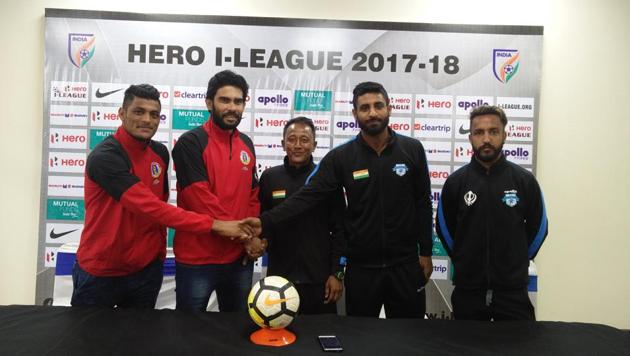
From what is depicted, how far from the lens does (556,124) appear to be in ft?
10.7

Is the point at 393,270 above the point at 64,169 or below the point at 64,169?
below

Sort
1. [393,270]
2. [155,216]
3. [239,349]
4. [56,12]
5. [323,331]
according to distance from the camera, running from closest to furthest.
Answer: [239,349] → [323,331] → [155,216] → [393,270] → [56,12]

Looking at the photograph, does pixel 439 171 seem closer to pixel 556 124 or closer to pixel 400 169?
pixel 556 124

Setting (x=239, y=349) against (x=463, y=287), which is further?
(x=463, y=287)

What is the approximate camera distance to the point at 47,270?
3.23m

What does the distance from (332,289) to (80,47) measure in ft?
8.76

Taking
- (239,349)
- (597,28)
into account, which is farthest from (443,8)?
(239,349)

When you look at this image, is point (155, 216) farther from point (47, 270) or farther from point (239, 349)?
point (47, 270)

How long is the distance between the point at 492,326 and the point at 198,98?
2.57 metres

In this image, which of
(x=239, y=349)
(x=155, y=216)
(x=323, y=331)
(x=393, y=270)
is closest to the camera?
(x=239, y=349)

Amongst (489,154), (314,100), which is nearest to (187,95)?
(314,100)

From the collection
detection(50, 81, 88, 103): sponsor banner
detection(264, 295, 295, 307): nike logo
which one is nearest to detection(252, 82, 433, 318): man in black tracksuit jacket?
detection(264, 295, 295, 307): nike logo

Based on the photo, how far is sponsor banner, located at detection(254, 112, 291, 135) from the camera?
325cm

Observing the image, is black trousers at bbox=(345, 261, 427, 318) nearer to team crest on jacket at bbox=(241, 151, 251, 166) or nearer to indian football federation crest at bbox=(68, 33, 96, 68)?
team crest on jacket at bbox=(241, 151, 251, 166)
